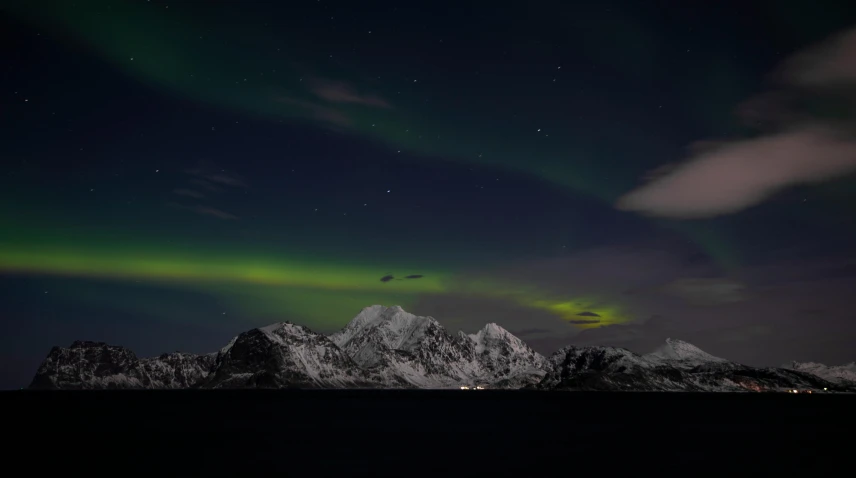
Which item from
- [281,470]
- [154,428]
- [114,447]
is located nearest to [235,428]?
[154,428]

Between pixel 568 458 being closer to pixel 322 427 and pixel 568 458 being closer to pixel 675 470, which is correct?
pixel 675 470

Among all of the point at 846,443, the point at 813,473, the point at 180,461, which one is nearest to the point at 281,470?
the point at 180,461

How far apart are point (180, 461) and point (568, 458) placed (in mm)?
42481

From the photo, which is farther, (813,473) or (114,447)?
(114,447)

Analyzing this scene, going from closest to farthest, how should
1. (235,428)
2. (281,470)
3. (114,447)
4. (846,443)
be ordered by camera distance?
(281,470) < (114,447) < (846,443) < (235,428)

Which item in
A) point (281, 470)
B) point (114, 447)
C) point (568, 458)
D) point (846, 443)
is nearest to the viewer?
point (281, 470)

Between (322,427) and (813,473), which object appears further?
(322,427)

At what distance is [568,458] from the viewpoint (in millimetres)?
69688

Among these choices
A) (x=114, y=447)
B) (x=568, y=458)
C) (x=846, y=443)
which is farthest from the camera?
(x=846, y=443)

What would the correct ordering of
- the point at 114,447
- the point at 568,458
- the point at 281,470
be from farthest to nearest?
the point at 114,447, the point at 568,458, the point at 281,470

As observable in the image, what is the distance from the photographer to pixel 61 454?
70812 millimetres

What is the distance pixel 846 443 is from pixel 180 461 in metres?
90.2

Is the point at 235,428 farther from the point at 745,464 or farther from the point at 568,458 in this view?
the point at 745,464

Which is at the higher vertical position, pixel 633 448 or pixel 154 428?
pixel 633 448
